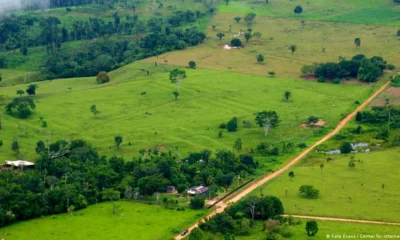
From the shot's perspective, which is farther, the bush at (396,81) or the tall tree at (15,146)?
the bush at (396,81)

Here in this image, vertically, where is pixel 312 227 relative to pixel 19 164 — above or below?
below

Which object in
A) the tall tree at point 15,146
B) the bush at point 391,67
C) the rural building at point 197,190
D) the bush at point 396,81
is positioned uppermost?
the bush at point 391,67

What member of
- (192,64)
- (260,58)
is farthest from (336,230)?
(260,58)

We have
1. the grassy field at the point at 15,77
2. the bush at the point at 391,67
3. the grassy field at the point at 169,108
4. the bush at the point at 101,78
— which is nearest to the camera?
the grassy field at the point at 169,108

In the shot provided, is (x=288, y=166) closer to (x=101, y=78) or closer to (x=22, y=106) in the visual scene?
(x=22, y=106)

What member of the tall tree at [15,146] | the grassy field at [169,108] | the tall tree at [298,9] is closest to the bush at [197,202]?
the grassy field at [169,108]

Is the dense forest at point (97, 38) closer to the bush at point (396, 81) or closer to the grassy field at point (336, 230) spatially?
the bush at point (396, 81)
